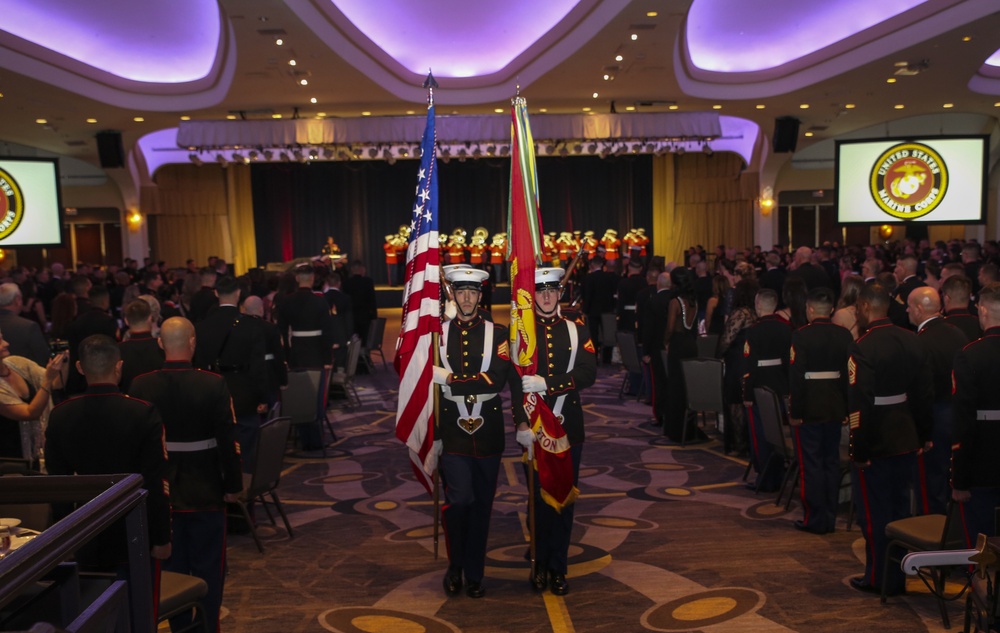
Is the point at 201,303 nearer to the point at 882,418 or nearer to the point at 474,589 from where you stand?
the point at 474,589

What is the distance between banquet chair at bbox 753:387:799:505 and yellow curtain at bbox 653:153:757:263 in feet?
57.6

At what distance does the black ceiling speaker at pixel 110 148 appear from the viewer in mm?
19375

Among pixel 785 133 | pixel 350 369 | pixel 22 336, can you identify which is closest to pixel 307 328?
pixel 350 369

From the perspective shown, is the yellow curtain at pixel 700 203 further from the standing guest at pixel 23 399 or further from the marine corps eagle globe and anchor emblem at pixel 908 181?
the standing guest at pixel 23 399

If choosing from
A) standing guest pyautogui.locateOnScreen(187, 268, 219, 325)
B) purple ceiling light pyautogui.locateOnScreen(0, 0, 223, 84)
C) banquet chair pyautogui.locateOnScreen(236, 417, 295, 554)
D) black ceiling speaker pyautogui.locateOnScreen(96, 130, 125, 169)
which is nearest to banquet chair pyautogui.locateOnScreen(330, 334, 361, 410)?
standing guest pyautogui.locateOnScreen(187, 268, 219, 325)

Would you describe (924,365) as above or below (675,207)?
below

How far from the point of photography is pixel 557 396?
17.9 ft

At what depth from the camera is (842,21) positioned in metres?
14.5

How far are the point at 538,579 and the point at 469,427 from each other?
3.27 feet

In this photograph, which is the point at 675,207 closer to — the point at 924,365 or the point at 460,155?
the point at 460,155

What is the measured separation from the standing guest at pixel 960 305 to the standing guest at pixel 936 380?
0.61 ft

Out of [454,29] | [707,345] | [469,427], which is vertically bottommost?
[707,345]

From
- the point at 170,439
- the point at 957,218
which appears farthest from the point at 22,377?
the point at 957,218

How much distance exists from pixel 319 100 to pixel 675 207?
1240cm
